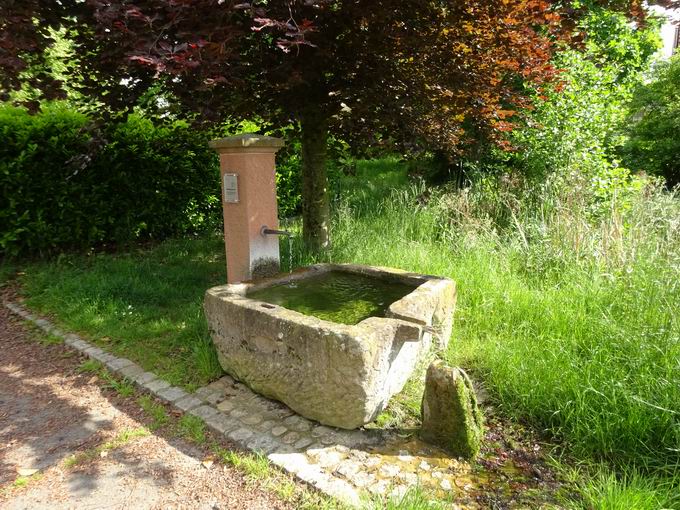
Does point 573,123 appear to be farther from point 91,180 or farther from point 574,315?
point 91,180

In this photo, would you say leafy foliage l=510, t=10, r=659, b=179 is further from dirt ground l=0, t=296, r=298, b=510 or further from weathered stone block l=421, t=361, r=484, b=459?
dirt ground l=0, t=296, r=298, b=510

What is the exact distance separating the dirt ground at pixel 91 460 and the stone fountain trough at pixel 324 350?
0.60 m

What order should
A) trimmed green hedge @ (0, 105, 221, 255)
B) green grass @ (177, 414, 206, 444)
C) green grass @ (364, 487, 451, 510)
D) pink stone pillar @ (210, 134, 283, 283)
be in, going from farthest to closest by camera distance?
trimmed green hedge @ (0, 105, 221, 255) → pink stone pillar @ (210, 134, 283, 283) → green grass @ (177, 414, 206, 444) → green grass @ (364, 487, 451, 510)

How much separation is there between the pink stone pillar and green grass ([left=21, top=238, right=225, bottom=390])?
0.74 m

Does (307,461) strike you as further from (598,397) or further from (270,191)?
(270,191)

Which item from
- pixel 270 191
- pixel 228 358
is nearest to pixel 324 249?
pixel 270 191

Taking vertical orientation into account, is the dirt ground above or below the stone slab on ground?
below

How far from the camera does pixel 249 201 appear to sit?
371 cm

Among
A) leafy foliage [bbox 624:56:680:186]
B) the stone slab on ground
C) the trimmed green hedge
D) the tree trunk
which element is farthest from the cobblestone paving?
leafy foliage [bbox 624:56:680:186]

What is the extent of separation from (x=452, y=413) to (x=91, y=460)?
215 cm

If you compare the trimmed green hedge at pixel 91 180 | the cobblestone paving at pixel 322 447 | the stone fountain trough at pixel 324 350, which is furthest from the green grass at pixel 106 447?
the trimmed green hedge at pixel 91 180

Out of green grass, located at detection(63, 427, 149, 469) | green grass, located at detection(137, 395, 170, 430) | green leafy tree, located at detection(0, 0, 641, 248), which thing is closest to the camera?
green grass, located at detection(63, 427, 149, 469)

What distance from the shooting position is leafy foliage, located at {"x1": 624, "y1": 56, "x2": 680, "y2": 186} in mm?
10656

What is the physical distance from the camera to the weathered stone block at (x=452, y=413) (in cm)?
258
